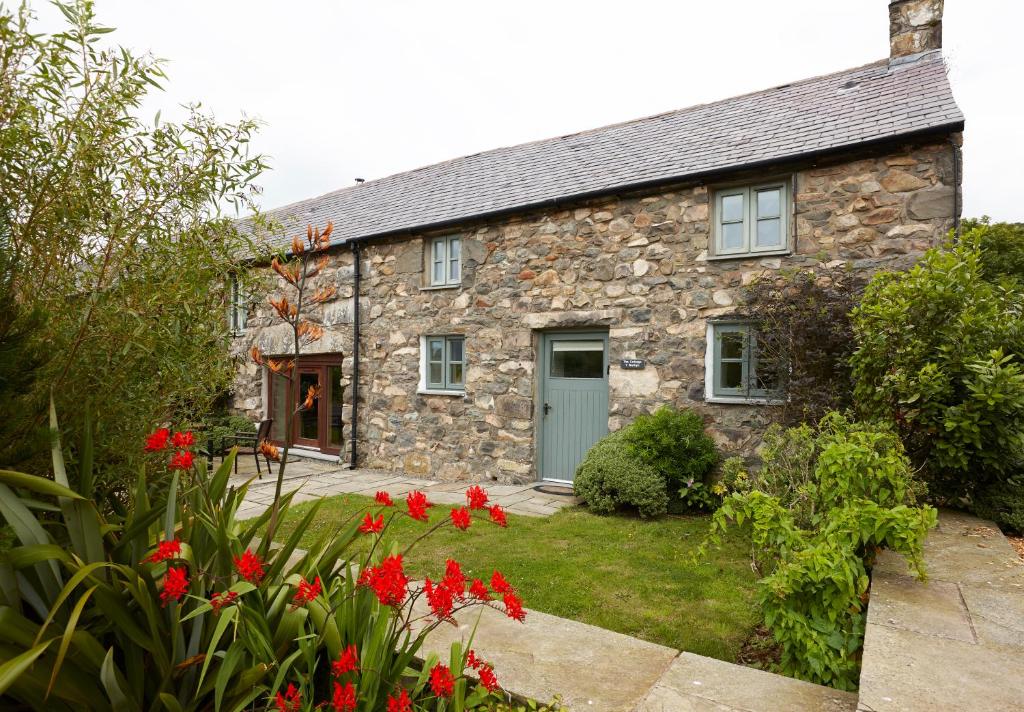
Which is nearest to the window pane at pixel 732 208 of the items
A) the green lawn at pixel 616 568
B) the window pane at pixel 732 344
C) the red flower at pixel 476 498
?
the window pane at pixel 732 344

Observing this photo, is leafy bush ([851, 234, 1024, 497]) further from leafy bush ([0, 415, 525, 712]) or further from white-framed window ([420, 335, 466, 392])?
white-framed window ([420, 335, 466, 392])

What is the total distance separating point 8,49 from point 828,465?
4.06m

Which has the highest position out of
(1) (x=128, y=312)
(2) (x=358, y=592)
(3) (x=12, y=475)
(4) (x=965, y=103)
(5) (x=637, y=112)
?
(5) (x=637, y=112)

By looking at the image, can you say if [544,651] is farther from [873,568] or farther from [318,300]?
[873,568]

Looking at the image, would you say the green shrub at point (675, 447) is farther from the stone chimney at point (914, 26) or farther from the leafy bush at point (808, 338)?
the stone chimney at point (914, 26)

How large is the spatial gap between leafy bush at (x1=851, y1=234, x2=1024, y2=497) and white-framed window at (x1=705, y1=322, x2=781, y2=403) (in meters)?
1.90

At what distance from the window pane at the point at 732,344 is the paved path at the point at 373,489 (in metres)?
2.73

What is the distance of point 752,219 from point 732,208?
307mm

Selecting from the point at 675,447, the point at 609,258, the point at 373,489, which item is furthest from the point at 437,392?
the point at 675,447

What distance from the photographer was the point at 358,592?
2008 mm

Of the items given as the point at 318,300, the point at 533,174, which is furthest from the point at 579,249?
the point at 318,300

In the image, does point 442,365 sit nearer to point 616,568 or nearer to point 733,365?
point 733,365

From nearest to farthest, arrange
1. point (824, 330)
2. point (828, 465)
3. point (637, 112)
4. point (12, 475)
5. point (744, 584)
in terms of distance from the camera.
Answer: point (12, 475), point (828, 465), point (744, 584), point (824, 330), point (637, 112)

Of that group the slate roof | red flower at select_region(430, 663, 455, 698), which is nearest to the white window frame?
the slate roof
